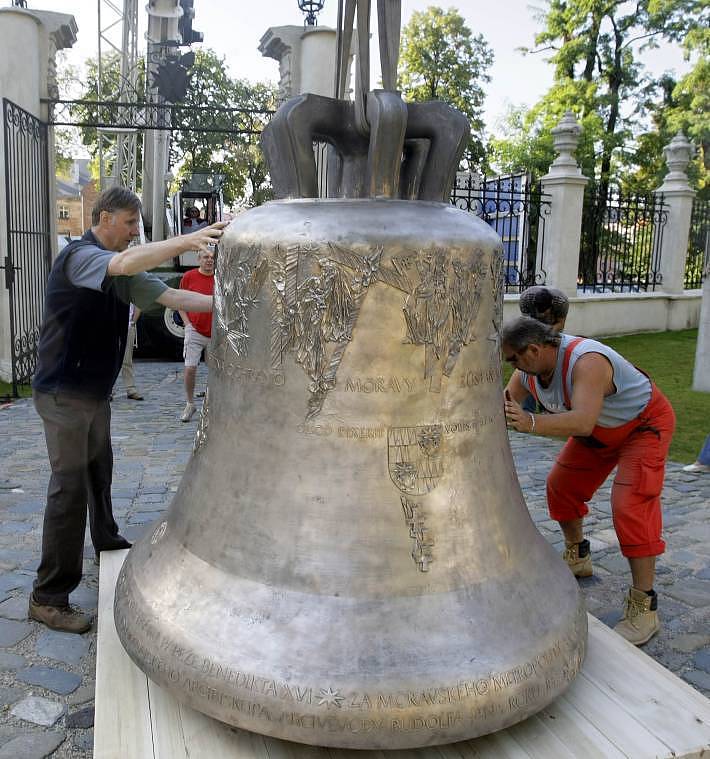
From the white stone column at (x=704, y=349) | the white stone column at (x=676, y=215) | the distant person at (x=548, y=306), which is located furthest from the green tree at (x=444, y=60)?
the distant person at (x=548, y=306)

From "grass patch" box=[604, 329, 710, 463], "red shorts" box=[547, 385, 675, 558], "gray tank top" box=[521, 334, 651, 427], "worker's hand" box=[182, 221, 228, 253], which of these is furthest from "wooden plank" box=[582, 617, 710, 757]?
"grass patch" box=[604, 329, 710, 463]

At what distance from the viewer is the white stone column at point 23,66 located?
8516 millimetres

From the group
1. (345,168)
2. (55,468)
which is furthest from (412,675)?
(55,468)

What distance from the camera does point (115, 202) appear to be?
2895 millimetres

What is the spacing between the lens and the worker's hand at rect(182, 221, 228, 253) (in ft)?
7.10

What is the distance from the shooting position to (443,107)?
1947 millimetres

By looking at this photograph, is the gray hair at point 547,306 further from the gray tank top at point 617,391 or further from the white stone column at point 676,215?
the white stone column at point 676,215

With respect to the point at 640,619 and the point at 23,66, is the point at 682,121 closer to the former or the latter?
the point at 23,66

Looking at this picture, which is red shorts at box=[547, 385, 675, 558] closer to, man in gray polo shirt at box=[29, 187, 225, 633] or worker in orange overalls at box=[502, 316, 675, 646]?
worker in orange overalls at box=[502, 316, 675, 646]

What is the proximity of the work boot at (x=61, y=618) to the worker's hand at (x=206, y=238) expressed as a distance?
1757 mm

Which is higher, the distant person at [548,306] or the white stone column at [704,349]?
the distant person at [548,306]

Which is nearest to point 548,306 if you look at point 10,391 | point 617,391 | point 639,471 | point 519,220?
point 617,391

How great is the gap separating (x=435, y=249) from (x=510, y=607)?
37.2 inches

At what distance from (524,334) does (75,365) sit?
1.74m
